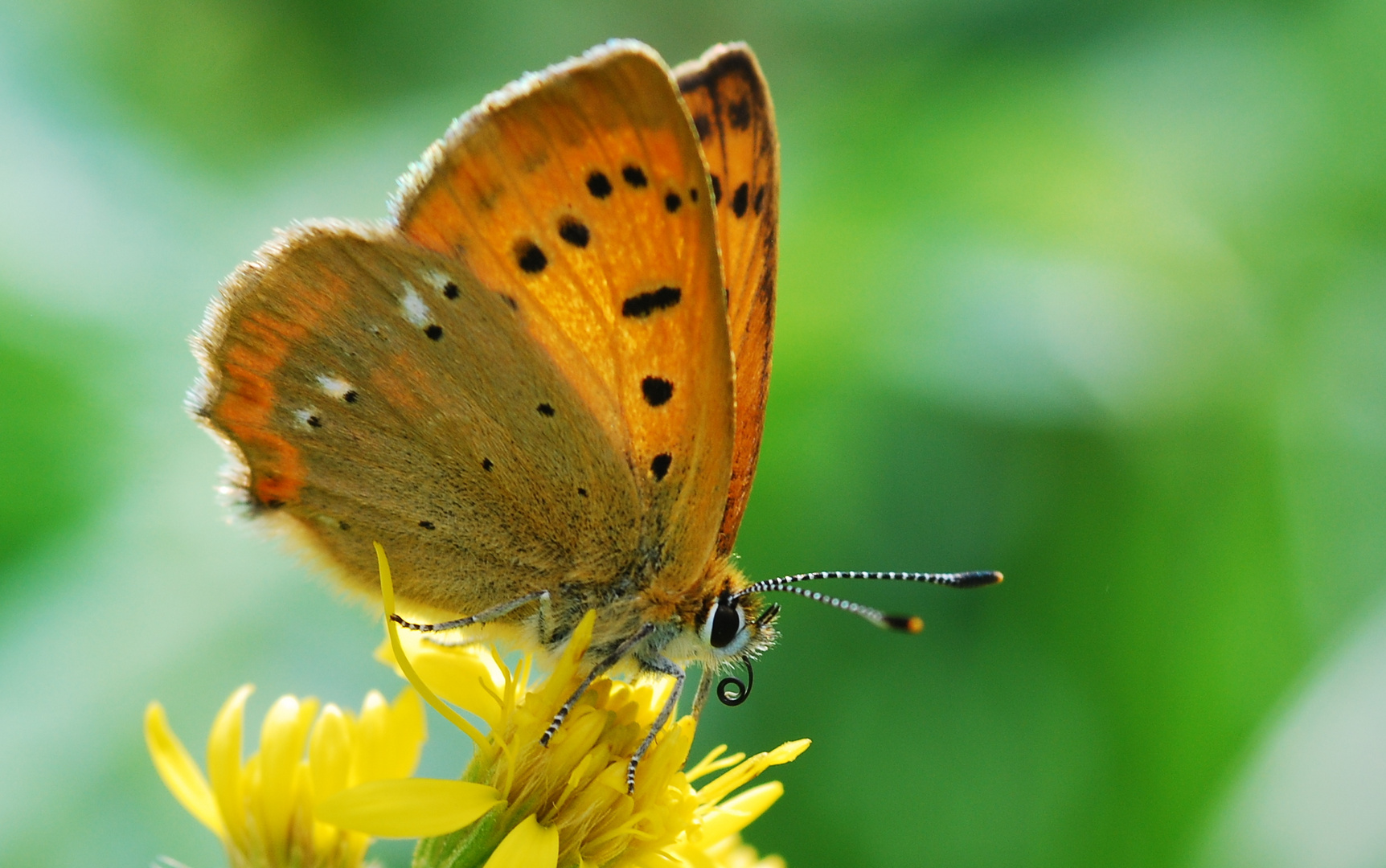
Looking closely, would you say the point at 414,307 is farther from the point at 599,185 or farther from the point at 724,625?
the point at 724,625

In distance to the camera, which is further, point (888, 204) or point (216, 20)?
point (216, 20)

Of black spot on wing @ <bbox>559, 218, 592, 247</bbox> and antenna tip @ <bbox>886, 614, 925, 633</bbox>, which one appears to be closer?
black spot on wing @ <bbox>559, 218, 592, 247</bbox>

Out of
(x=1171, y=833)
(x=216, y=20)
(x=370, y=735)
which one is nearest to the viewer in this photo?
(x=370, y=735)

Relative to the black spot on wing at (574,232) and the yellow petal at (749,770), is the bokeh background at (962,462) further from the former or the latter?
the black spot on wing at (574,232)

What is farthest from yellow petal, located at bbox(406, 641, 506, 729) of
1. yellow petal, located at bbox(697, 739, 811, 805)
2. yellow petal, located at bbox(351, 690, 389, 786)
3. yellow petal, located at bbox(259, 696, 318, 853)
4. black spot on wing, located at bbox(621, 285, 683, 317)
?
black spot on wing, located at bbox(621, 285, 683, 317)

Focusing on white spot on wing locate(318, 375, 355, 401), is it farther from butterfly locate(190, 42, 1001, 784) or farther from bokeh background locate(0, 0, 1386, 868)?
bokeh background locate(0, 0, 1386, 868)

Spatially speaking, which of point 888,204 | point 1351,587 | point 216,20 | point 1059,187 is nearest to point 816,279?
point 888,204

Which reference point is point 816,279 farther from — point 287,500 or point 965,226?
point 287,500

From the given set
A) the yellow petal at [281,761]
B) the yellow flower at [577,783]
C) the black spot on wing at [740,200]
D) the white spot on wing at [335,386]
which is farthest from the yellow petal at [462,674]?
the black spot on wing at [740,200]
